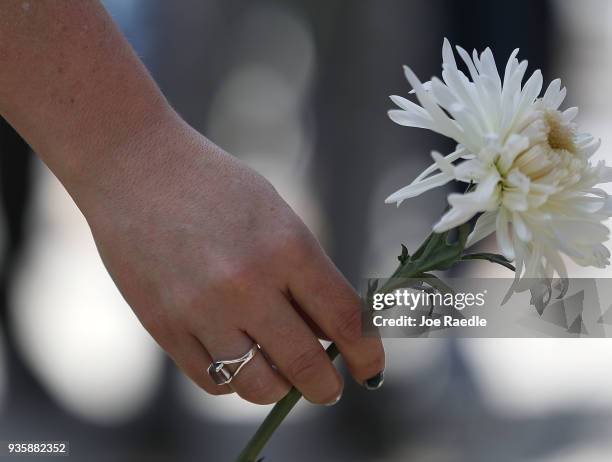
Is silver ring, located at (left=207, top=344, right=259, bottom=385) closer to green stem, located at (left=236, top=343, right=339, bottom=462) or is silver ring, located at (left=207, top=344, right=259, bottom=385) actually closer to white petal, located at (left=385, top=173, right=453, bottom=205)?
green stem, located at (left=236, top=343, right=339, bottom=462)

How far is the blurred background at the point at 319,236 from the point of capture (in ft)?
9.37

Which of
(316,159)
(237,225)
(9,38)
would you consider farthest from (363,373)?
(316,159)

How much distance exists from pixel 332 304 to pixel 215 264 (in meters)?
0.10

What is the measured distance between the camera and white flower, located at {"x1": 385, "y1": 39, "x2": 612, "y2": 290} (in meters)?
0.63

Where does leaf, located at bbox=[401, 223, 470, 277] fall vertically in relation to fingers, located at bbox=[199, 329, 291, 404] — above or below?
above

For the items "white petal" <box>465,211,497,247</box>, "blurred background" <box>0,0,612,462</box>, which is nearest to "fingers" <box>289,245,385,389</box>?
"white petal" <box>465,211,497,247</box>

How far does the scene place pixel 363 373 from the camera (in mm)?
735

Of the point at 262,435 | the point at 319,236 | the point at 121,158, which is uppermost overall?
the point at 121,158

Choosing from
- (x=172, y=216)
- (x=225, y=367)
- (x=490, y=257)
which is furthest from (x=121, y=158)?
(x=490, y=257)

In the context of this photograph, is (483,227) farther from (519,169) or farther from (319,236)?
(319,236)

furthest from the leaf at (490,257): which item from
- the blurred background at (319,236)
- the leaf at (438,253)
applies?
the blurred background at (319,236)

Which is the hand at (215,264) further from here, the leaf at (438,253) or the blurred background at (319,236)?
the blurred background at (319,236)

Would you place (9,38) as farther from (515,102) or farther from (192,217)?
(515,102)

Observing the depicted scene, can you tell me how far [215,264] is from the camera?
673 mm
